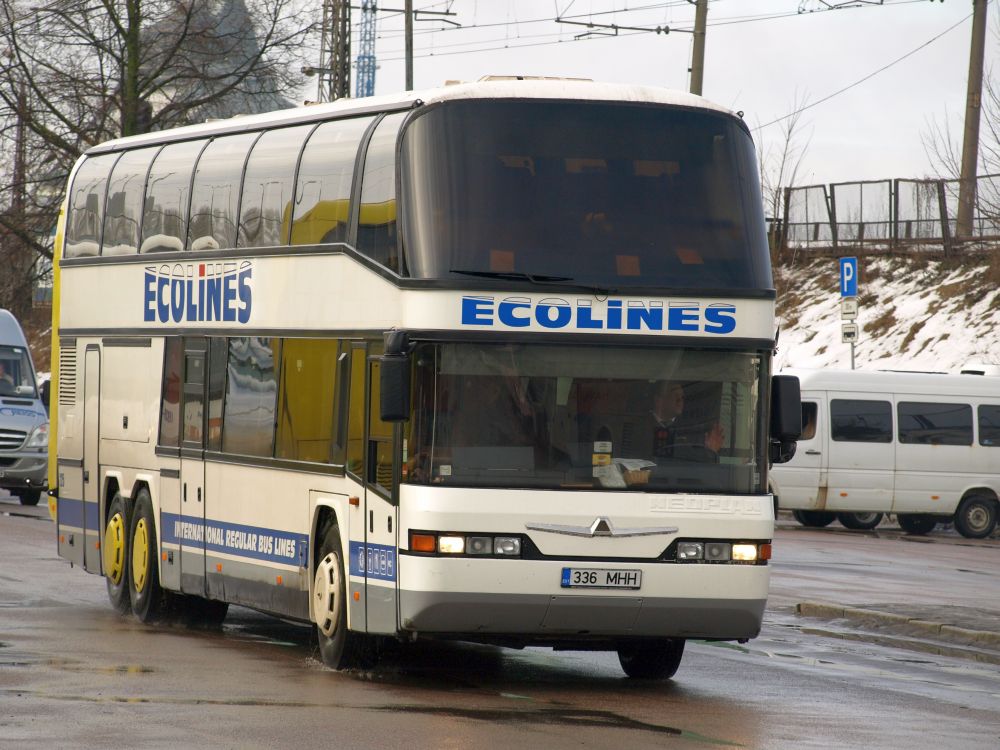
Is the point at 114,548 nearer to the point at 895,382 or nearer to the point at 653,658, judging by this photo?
the point at 653,658

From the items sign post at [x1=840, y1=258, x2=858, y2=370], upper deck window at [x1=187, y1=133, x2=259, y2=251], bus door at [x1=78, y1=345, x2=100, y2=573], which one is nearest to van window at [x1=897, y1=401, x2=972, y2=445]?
sign post at [x1=840, y1=258, x2=858, y2=370]

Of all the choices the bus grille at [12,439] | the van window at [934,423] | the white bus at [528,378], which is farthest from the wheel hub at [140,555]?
the van window at [934,423]

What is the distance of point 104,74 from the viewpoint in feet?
136

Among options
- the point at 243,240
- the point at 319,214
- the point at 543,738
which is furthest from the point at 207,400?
the point at 543,738

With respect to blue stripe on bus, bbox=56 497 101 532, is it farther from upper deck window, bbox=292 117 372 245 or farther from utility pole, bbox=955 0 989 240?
utility pole, bbox=955 0 989 240

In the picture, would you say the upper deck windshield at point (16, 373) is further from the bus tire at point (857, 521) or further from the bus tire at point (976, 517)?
the bus tire at point (976, 517)

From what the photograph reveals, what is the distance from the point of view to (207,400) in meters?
15.1

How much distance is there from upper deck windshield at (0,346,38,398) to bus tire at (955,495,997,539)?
15.4m

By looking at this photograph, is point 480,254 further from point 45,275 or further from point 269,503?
point 45,275

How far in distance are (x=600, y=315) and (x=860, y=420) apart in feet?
70.9

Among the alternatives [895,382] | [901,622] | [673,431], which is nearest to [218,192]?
[673,431]

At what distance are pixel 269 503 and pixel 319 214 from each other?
6.82 ft

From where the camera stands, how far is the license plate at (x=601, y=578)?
459 inches

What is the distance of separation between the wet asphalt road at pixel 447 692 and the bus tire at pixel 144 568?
0.27m
